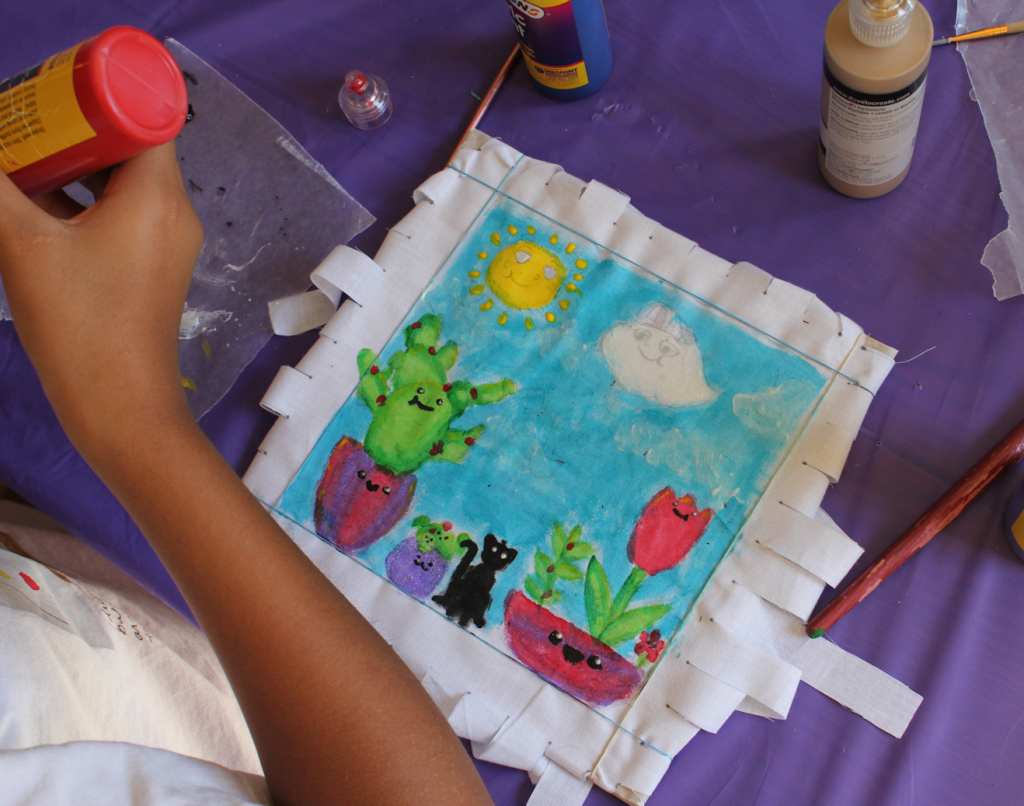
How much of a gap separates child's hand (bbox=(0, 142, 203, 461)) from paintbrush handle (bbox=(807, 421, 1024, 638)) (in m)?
0.48

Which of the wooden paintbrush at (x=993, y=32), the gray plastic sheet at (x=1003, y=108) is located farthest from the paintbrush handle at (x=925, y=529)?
the wooden paintbrush at (x=993, y=32)

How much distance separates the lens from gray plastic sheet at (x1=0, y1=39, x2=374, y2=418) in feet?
2.09

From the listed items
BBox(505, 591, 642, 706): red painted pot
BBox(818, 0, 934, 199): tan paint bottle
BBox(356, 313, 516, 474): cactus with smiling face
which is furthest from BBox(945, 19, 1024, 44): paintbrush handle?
BBox(505, 591, 642, 706): red painted pot

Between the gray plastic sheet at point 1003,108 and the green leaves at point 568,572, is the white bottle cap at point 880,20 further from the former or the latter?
the green leaves at point 568,572

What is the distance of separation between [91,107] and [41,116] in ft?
0.14

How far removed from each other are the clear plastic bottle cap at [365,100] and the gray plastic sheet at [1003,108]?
50 cm

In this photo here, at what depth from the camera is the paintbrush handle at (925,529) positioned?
0.50m

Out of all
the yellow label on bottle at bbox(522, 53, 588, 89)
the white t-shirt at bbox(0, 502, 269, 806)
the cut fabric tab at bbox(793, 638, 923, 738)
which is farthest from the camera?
the yellow label on bottle at bbox(522, 53, 588, 89)

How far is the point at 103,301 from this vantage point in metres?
0.48

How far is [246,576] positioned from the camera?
46 cm

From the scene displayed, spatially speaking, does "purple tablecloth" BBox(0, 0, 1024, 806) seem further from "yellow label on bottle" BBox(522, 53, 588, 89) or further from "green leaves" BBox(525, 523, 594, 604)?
"green leaves" BBox(525, 523, 594, 604)

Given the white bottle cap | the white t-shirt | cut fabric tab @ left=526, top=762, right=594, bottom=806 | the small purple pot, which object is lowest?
the white t-shirt

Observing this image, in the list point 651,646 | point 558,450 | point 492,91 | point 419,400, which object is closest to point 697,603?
point 651,646

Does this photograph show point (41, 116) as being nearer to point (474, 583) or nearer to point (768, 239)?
point (474, 583)
